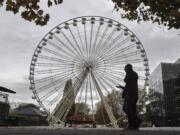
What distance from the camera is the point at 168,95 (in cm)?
9375

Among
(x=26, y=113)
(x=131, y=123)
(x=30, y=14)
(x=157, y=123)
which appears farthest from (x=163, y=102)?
(x=30, y=14)

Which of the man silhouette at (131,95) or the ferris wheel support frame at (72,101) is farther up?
the ferris wheel support frame at (72,101)

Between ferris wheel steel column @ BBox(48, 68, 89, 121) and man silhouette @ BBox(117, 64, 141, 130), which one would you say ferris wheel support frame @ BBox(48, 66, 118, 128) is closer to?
ferris wheel steel column @ BBox(48, 68, 89, 121)

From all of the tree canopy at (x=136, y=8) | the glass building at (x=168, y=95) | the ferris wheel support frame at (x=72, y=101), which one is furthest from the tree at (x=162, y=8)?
the glass building at (x=168, y=95)

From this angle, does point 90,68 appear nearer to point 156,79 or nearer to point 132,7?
point 132,7

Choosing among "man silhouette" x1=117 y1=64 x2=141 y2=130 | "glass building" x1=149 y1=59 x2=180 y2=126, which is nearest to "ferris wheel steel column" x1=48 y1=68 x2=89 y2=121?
"man silhouette" x1=117 y1=64 x2=141 y2=130

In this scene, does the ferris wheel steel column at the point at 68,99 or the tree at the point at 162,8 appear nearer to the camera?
the tree at the point at 162,8

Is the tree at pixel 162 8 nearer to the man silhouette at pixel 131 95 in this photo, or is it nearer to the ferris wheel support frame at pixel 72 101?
the man silhouette at pixel 131 95

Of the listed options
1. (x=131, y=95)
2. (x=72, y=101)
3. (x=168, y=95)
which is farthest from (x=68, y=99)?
(x=168, y=95)

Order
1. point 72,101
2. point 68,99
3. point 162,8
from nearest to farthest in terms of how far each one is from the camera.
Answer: point 162,8 < point 72,101 < point 68,99

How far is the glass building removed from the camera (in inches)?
3553

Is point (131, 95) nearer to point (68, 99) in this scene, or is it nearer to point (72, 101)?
point (72, 101)

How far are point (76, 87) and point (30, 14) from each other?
23450mm

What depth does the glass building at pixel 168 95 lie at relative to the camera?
90.2 meters
